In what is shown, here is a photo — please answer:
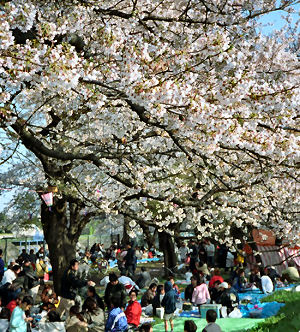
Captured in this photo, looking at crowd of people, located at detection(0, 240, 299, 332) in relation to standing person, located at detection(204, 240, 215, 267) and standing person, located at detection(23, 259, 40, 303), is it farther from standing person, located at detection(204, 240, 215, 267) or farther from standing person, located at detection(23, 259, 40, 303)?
standing person, located at detection(204, 240, 215, 267)

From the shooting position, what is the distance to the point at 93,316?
859 cm

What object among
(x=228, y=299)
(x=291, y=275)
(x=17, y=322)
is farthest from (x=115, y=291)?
(x=291, y=275)

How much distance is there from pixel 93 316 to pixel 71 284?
1.42 meters

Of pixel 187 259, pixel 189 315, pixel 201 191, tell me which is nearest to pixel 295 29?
pixel 201 191

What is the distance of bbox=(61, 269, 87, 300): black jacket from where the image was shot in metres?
9.75

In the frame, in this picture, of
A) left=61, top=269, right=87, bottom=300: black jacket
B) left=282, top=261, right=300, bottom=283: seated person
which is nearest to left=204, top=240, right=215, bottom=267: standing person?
left=282, top=261, right=300, bottom=283: seated person

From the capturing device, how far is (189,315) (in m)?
11.3

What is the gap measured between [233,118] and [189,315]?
7.79 meters

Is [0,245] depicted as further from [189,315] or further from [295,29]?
[295,29]

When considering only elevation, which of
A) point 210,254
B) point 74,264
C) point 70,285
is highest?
point 210,254

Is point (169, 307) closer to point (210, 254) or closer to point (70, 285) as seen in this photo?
point (70, 285)

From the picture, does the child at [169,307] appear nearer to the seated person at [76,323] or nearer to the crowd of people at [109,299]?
the crowd of people at [109,299]

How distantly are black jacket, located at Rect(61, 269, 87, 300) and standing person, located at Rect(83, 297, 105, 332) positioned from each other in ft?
3.43

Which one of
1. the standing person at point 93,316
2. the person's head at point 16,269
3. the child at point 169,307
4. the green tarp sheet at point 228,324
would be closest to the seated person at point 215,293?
the green tarp sheet at point 228,324
